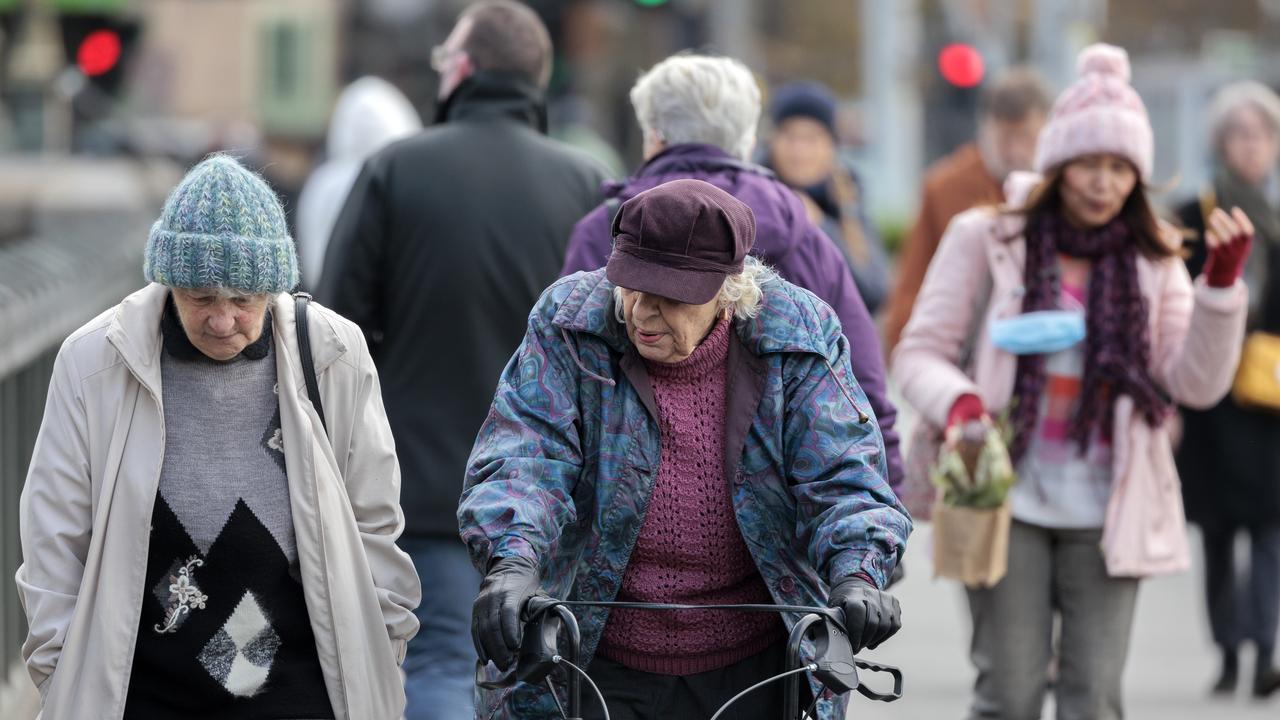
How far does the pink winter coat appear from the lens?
5715 millimetres

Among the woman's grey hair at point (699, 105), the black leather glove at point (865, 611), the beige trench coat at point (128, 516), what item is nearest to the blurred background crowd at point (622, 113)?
the beige trench coat at point (128, 516)

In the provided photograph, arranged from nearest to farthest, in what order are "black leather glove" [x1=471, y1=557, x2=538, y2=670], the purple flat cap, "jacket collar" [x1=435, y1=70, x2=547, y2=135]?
"black leather glove" [x1=471, y1=557, x2=538, y2=670], the purple flat cap, "jacket collar" [x1=435, y1=70, x2=547, y2=135]

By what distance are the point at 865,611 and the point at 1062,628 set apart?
2222 mm

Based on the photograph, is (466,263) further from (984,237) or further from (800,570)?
(800,570)

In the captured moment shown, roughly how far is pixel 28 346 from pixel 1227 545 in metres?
4.66

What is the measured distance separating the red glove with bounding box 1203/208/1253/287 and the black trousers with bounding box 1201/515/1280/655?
113 inches

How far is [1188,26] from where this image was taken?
35125 millimetres

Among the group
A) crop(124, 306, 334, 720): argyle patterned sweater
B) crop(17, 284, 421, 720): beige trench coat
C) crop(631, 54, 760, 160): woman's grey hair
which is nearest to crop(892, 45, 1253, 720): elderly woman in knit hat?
crop(631, 54, 760, 160): woman's grey hair

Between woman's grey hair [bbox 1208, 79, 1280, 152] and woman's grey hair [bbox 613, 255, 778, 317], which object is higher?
woman's grey hair [bbox 1208, 79, 1280, 152]

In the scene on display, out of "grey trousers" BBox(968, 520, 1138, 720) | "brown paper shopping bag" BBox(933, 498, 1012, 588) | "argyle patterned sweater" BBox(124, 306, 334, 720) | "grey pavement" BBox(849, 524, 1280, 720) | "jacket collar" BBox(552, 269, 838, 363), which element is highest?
"jacket collar" BBox(552, 269, 838, 363)

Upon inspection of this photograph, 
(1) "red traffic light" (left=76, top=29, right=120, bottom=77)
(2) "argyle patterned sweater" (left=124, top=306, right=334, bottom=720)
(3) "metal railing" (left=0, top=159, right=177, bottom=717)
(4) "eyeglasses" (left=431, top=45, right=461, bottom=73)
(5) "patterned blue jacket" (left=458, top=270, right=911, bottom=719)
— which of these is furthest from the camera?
(1) "red traffic light" (left=76, top=29, right=120, bottom=77)

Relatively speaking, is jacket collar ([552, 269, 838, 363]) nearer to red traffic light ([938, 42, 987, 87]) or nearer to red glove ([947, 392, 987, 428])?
red glove ([947, 392, 987, 428])

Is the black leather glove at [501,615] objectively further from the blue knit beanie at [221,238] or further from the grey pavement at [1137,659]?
the grey pavement at [1137,659]

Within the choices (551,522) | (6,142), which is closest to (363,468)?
(551,522)
